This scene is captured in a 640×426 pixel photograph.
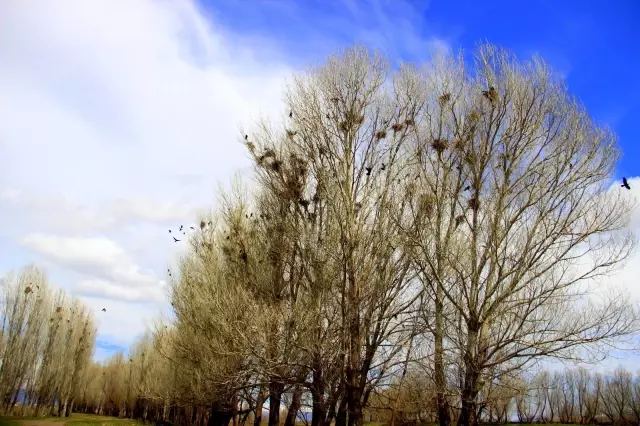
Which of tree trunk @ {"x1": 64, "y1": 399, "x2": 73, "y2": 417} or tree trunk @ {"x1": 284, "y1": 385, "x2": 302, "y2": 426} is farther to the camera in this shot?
tree trunk @ {"x1": 64, "y1": 399, "x2": 73, "y2": 417}

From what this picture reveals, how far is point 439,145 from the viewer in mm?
12430

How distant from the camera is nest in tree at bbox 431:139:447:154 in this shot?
12.4 m

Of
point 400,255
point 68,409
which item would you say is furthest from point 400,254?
point 68,409

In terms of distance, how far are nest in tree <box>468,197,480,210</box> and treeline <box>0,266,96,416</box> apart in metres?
37.2

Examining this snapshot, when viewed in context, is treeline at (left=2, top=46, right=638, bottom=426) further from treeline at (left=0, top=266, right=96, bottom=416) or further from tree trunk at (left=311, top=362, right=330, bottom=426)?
treeline at (left=0, top=266, right=96, bottom=416)

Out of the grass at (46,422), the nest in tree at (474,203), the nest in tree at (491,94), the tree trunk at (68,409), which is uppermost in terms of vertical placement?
the nest in tree at (491,94)

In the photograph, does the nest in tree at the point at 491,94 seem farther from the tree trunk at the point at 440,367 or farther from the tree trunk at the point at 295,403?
the tree trunk at the point at 295,403

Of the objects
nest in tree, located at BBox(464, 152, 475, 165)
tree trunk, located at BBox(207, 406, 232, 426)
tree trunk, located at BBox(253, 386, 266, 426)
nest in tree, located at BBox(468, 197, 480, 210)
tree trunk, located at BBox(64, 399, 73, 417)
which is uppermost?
nest in tree, located at BBox(464, 152, 475, 165)

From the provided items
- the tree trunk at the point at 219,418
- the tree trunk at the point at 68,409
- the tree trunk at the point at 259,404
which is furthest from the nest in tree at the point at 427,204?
the tree trunk at the point at 68,409

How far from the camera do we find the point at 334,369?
38.9 ft

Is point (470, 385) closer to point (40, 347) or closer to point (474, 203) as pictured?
point (474, 203)

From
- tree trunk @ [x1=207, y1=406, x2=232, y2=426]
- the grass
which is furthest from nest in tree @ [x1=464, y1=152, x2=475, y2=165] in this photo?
the grass

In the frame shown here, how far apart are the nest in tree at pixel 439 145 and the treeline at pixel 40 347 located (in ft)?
120

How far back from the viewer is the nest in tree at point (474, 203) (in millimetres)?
11906
